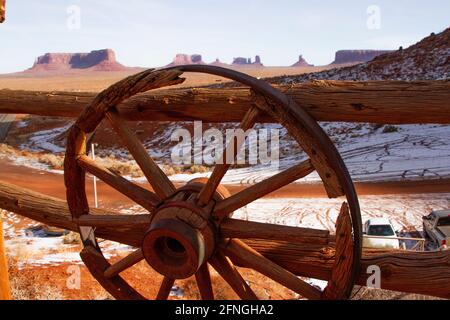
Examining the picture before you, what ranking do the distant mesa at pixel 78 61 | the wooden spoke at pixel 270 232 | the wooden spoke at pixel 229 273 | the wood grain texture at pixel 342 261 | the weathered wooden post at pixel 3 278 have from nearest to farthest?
the wood grain texture at pixel 342 261 → the wooden spoke at pixel 270 232 → the wooden spoke at pixel 229 273 → the weathered wooden post at pixel 3 278 → the distant mesa at pixel 78 61

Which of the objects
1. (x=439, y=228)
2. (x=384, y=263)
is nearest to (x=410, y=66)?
(x=439, y=228)

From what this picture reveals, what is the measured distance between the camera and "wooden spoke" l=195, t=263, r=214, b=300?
206 centimetres

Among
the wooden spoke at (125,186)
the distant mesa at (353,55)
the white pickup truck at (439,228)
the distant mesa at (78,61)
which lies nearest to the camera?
the wooden spoke at (125,186)

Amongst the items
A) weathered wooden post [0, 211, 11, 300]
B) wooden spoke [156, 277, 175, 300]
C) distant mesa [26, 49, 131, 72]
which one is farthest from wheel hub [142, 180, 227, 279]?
distant mesa [26, 49, 131, 72]

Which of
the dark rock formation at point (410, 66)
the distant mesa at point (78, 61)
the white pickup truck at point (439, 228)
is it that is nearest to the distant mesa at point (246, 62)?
the distant mesa at point (78, 61)

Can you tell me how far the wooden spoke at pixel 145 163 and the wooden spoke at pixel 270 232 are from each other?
31 cm

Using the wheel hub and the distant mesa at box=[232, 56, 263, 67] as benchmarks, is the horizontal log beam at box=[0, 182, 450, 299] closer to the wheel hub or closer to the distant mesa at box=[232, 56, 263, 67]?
the wheel hub

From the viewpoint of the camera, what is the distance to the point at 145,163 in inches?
85.5

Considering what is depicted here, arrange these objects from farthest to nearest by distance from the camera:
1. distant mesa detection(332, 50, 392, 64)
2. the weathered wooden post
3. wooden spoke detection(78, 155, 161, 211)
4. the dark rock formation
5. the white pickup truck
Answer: distant mesa detection(332, 50, 392, 64) < the dark rock formation < the white pickup truck < the weathered wooden post < wooden spoke detection(78, 155, 161, 211)

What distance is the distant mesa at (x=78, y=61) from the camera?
146625 millimetres

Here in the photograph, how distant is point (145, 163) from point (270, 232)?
655 millimetres

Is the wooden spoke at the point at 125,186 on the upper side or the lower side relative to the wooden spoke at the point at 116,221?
upper

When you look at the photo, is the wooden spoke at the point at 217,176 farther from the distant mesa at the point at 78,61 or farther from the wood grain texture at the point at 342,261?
the distant mesa at the point at 78,61
